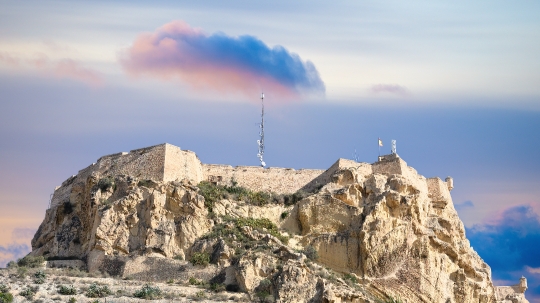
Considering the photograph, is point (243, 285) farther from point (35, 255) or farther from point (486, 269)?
point (486, 269)

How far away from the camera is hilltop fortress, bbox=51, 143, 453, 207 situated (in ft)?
229

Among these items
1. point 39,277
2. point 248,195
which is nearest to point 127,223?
point 39,277

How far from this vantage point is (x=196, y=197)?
67062 millimetres

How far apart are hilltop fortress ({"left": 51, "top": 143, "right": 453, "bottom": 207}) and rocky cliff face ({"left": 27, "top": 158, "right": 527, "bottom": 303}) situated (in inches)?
26.6

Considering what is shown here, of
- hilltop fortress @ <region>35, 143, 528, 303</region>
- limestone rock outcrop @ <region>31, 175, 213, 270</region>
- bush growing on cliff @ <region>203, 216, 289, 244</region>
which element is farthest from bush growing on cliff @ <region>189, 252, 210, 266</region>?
bush growing on cliff @ <region>203, 216, 289, 244</region>

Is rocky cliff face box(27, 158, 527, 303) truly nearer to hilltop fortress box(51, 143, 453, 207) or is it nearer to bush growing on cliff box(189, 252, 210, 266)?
bush growing on cliff box(189, 252, 210, 266)

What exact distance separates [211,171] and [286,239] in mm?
7803

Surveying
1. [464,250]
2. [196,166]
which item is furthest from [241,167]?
[464,250]

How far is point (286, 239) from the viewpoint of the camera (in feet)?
222

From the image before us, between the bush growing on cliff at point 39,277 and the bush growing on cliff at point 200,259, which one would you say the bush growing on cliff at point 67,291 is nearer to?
the bush growing on cliff at point 39,277

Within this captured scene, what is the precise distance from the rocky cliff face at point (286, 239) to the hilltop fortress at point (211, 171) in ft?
2.21

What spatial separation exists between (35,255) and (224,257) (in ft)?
37.5

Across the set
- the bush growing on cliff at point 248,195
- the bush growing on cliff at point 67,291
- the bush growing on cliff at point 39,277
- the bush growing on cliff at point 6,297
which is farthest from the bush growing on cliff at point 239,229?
the bush growing on cliff at point 6,297

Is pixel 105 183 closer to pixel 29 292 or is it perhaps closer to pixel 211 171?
pixel 211 171
